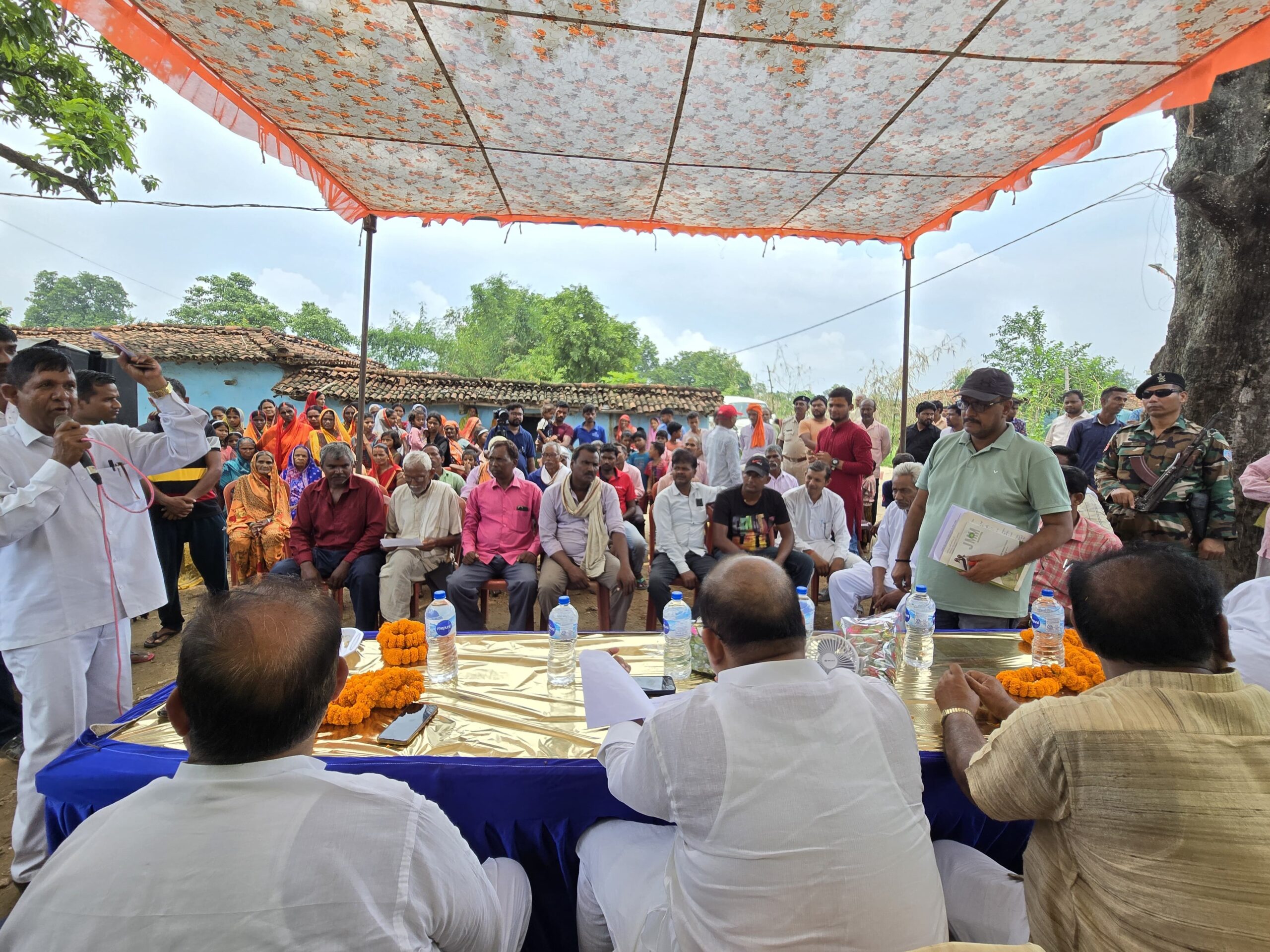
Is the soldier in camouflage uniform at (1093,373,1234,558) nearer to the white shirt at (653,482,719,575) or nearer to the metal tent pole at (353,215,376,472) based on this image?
the white shirt at (653,482,719,575)

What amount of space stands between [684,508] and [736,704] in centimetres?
384

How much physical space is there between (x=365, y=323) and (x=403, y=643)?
4.22 metres

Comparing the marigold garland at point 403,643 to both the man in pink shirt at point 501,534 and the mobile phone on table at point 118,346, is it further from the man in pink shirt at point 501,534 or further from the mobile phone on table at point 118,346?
the man in pink shirt at point 501,534

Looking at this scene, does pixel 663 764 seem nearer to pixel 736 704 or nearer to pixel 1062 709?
pixel 736 704

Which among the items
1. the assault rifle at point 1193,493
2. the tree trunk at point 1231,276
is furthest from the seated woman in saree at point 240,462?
the tree trunk at point 1231,276

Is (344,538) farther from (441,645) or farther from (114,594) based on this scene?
(441,645)

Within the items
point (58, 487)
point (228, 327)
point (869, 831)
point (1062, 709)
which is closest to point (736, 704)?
point (869, 831)

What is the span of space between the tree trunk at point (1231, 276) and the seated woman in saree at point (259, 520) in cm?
792

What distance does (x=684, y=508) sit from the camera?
17.2 feet

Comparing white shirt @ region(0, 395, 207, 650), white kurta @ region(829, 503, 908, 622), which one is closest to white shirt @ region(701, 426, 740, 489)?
white kurta @ region(829, 503, 908, 622)

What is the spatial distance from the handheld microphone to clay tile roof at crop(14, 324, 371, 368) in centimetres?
1667

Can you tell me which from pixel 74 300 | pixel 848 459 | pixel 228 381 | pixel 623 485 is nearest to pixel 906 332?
pixel 848 459

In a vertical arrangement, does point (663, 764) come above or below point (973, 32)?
below

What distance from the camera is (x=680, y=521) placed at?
5258mm
